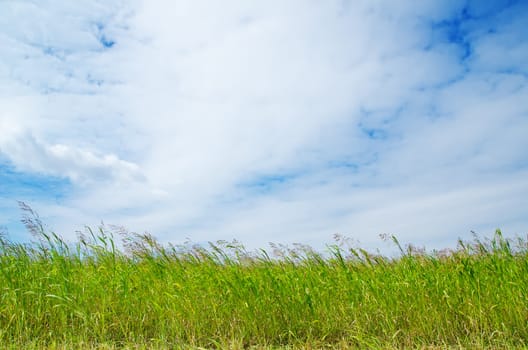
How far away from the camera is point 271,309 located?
445cm

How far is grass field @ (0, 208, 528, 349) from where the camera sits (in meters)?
4.18

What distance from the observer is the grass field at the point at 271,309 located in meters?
4.18

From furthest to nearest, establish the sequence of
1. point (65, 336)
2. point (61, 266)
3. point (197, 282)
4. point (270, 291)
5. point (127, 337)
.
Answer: point (61, 266)
point (197, 282)
point (270, 291)
point (127, 337)
point (65, 336)

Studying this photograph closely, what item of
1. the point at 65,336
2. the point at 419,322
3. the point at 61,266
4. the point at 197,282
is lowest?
the point at 419,322

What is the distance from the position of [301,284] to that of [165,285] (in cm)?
156

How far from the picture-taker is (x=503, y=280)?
4816 mm

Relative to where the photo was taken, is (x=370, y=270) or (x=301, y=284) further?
(x=370, y=270)

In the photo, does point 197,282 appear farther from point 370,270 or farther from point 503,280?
point 503,280

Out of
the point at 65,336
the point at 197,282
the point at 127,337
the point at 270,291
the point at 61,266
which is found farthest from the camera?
the point at 61,266

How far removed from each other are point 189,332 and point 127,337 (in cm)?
61

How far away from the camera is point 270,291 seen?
4.64 meters

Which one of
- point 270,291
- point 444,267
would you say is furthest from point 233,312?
point 444,267

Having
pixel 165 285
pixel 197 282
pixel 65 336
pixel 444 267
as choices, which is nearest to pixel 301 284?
pixel 197 282

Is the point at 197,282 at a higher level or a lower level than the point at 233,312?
higher
